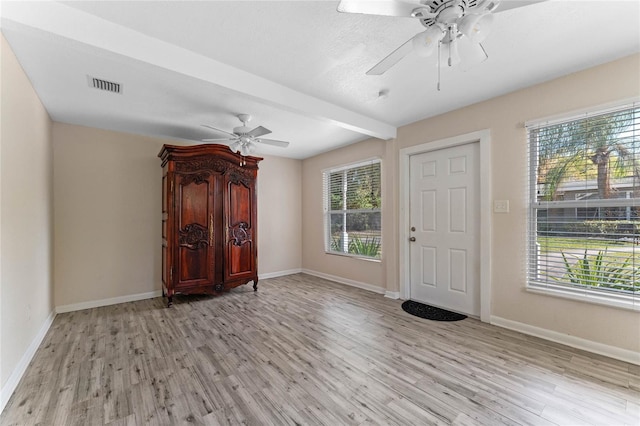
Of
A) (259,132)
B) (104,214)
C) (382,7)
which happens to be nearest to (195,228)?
(104,214)

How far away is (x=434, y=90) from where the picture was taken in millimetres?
2805

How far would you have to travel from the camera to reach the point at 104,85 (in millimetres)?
2566

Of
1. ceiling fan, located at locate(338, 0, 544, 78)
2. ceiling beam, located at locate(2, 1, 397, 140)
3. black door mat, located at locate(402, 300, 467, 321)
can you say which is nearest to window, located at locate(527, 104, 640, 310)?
black door mat, located at locate(402, 300, 467, 321)

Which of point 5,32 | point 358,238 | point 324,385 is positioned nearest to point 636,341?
point 324,385

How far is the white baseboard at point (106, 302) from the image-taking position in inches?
139

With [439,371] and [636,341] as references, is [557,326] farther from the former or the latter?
[439,371]

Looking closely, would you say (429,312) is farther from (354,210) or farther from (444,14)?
(444,14)

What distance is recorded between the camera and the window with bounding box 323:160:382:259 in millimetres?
4477

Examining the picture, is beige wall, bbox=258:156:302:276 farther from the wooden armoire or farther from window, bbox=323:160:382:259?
the wooden armoire

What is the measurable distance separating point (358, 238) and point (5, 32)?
4355 millimetres

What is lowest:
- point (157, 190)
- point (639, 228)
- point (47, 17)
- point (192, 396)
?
point (192, 396)

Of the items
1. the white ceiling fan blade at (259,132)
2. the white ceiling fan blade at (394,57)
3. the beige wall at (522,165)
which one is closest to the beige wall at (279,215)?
the white ceiling fan blade at (259,132)

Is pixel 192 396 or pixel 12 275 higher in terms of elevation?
pixel 12 275

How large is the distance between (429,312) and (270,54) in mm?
3236
